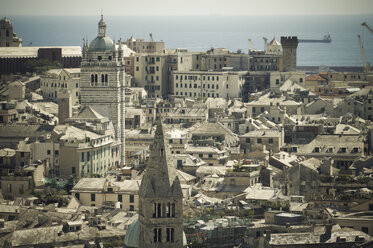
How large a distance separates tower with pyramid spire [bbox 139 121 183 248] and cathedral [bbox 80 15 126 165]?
5307 centimetres

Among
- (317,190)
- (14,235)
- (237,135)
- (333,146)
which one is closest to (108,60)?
(237,135)

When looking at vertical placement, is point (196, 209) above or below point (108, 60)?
below

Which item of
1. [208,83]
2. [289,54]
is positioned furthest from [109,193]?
[289,54]

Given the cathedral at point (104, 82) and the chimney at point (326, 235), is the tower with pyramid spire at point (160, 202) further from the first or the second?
the cathedral at point (104, 82)

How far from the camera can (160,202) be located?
66.2 meters

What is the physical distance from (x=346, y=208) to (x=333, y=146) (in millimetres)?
25122

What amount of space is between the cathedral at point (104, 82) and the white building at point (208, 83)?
42609 millimetres

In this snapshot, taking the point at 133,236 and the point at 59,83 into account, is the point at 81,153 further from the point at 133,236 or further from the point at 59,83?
the point at 59,83

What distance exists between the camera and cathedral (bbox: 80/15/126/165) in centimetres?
12038

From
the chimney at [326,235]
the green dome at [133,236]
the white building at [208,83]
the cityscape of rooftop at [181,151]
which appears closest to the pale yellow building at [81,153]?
the cityscape of rooftop at [181,151]

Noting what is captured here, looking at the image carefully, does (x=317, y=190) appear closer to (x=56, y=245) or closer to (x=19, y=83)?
(x=56, y=245)

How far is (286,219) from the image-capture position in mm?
81375

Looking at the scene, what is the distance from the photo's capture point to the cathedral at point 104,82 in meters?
120

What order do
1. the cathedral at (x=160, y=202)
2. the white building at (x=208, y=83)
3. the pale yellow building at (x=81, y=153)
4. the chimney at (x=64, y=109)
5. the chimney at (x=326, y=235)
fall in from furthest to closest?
the white building at (x=208, y=83) < the chimney at (x=64, y=109) < the pale yellow building at (x=81, y=153) < the chimney at (x=326, y=235) < the cathedral at (x=160, y=202)
